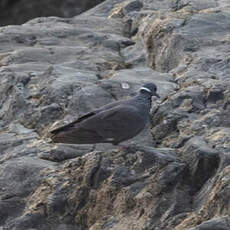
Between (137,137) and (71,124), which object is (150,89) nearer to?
(137,137)

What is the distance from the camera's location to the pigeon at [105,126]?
29.2 ft

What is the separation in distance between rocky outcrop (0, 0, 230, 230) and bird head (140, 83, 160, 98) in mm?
211

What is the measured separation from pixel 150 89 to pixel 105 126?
83 cm

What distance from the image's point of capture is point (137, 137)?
31.3ft

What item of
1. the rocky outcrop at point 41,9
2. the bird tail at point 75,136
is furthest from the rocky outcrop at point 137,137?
the rocky outcrop at point 41,9

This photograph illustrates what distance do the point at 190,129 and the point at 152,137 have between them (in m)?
0.56

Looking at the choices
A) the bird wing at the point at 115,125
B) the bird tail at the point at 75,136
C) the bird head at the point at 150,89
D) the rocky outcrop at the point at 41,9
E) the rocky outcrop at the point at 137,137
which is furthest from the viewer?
the rocky outcrop at the point at 41,9

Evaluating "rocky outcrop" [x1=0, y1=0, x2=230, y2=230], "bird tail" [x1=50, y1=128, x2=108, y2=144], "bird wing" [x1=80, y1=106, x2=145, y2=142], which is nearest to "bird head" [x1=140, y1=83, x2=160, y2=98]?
"rocky outcrop" [x1=0, y1=0, x2=230, y2=230]

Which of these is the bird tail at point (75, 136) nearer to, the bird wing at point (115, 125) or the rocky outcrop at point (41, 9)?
the bird wing at point (115, 125)

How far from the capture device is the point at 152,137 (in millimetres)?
9492

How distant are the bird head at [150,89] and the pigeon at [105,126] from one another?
329 millimetres

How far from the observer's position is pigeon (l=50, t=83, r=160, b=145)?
8.91 meters

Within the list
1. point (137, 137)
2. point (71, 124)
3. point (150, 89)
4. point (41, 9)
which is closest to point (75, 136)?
point (71, 124)

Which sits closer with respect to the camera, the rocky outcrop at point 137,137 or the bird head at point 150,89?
the rocky outcrop at point 137,137
